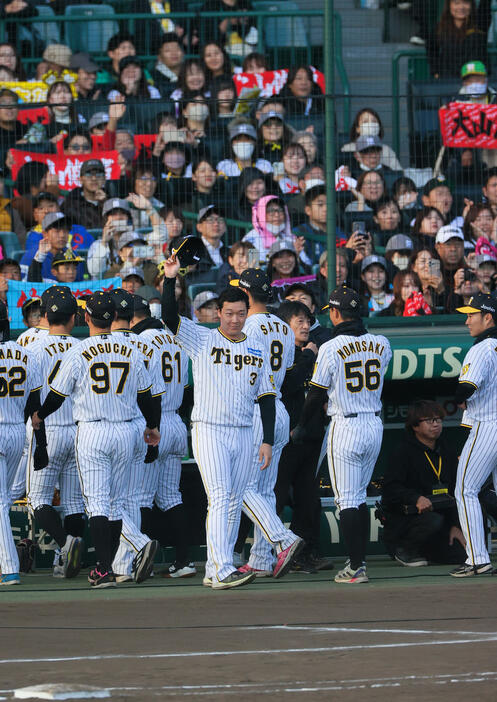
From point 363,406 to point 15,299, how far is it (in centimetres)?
338

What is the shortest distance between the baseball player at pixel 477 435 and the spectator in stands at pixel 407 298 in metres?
1.89

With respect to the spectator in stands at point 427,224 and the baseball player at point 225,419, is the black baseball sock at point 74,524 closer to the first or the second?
the baseball player at point 225,419

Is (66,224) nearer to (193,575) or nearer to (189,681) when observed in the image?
(193,575)

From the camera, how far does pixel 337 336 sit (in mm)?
8594

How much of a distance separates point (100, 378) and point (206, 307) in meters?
2.37

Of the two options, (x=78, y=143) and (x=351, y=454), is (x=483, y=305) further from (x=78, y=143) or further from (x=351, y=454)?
(x=78, y=143)

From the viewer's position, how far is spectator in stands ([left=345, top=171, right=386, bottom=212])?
1105 cm

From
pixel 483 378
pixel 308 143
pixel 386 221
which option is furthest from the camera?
pixel 386 221

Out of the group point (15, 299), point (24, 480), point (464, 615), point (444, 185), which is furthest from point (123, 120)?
point (464, 615)

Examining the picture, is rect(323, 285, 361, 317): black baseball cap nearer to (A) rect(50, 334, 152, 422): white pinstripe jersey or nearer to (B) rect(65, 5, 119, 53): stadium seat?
(A) rect(50, 334, 152, 422): white pinstripe jersey

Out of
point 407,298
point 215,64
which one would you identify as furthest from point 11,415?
point 215,64

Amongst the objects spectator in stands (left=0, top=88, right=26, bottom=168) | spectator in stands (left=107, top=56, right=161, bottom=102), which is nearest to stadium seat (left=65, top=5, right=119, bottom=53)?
spectator in stands (left=107, top=56, right=161, bottom=102)

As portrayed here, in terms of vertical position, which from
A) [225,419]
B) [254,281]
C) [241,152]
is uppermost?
[241,152]

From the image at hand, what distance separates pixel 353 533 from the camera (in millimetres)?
8453
